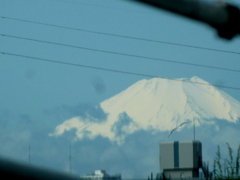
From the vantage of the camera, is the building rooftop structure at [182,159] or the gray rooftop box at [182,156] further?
the gray rooftop box at [182,156]

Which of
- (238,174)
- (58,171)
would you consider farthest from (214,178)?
(58,171)

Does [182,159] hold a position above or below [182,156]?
below

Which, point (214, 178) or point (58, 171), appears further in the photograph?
point (214, 178)

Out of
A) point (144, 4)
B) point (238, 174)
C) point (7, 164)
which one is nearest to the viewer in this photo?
point (144, 4)

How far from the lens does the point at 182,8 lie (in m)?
9.20

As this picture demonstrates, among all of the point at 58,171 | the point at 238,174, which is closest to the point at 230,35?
the point at 58,171

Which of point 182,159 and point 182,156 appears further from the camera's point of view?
point 182,156

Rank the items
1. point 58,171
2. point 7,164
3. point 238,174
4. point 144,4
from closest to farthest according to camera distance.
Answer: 1. point 144,4
2. point 7,164
3. point 58,171
4. point 238,174

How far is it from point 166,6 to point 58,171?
3.03 metres

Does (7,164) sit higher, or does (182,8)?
(182,8)

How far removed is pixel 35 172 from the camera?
966 cm

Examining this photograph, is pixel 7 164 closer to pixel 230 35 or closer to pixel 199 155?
pixel 230 35

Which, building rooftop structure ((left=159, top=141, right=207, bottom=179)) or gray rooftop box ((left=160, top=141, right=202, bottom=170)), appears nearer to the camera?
building rooftop structure ((left=159, top=141, right=207, bottom=179))

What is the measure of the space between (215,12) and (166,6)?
0.74 meters
